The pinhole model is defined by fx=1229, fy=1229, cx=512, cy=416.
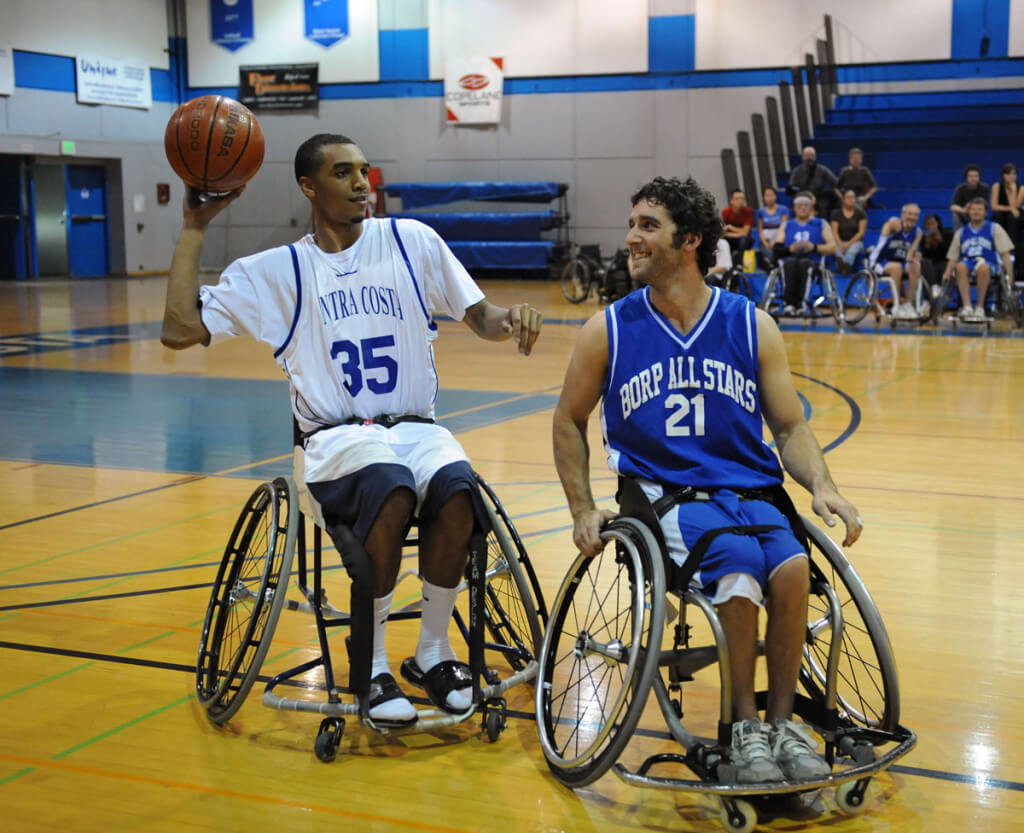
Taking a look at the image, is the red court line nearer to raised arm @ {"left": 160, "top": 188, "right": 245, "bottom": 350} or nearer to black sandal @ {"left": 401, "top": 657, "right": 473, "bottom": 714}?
black sandal @ {"left": 401, "top": 657, "right": 473, "bottom": 714}

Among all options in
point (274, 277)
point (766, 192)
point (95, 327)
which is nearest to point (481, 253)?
point (766, 192)

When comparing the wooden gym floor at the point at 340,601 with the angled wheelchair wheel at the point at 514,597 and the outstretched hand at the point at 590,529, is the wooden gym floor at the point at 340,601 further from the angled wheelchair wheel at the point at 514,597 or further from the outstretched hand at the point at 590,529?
the outstretched hand at the point at 590,529

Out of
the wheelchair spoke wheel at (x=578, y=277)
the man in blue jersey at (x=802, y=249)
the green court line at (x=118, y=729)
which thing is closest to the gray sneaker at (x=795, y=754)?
the green court line at (x=118, y=729)

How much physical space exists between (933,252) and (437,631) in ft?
32.8

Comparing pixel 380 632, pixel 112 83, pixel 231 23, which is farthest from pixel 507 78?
pixel 380 632

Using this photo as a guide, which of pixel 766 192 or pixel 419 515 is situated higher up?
pixel 766 192

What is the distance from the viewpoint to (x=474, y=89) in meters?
19.3

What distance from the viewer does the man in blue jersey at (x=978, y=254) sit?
422 inches

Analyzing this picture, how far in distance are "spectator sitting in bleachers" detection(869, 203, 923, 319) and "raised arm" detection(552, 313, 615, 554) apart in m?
9.22

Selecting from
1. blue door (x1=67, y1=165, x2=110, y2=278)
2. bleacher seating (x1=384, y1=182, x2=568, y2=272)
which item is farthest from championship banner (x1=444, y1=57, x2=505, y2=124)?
blue door (x1=67, y1=165, x2=110, y2=278)

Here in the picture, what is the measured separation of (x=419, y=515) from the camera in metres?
2.58

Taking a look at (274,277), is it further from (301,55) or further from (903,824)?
(301,55)

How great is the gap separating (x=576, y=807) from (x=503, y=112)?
1789 centimetres

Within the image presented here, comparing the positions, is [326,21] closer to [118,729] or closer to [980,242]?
[980,242]
